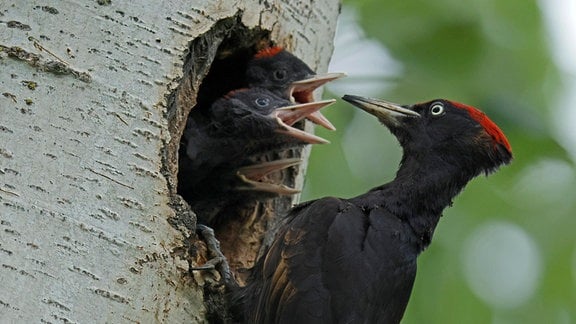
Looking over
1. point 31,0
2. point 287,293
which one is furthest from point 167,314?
point 31,0

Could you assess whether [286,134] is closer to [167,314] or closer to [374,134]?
[374,134]

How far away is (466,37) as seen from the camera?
505 centimetres

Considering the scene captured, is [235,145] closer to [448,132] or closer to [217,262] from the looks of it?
[448,132]

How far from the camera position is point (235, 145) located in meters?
4.55

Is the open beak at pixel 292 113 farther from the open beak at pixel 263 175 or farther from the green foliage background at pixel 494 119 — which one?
the green foliage background at pixel 494 119

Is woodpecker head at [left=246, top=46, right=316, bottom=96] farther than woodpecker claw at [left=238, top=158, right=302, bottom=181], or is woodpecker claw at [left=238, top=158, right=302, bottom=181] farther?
woodpecker claw at [left=238, top=158, right=302, bottom=181]

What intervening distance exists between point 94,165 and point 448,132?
6.35 ft

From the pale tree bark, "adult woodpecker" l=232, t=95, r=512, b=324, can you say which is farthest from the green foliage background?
the pale tree bark

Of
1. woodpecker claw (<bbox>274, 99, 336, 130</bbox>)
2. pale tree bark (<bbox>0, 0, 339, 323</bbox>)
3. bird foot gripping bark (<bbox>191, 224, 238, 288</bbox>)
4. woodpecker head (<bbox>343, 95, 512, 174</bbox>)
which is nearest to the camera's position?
pale tree bark (<bbox>0, 0, 339, 323</bbox>)

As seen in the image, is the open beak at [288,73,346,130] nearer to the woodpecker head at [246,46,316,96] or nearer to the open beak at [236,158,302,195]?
the woodpecker head at [246,46,316,96]

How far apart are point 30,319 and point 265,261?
46.9 inches

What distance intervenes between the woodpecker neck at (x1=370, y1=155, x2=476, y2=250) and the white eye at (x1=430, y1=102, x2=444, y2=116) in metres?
0.22

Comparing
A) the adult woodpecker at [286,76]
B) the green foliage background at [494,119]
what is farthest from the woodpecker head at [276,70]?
the green foliage background at [494,119]

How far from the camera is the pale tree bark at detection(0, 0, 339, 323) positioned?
279 centimetres
